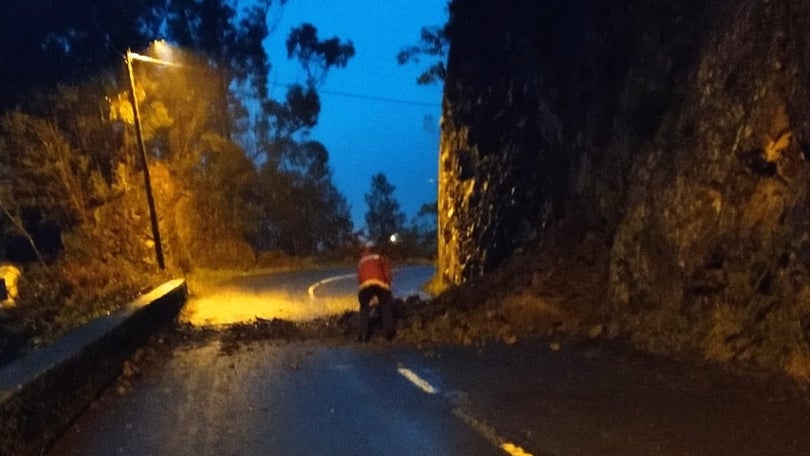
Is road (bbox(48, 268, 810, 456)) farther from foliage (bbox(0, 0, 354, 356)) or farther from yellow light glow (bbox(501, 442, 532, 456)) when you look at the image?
foliage (bbox(0, 0, 354, 356))

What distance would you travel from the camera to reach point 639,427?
28.7ft

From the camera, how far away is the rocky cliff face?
11672 mm

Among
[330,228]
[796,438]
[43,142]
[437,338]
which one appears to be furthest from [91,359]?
[330,228]

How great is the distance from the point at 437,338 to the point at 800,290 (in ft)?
20.6

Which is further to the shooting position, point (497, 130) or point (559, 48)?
point (497, 130)

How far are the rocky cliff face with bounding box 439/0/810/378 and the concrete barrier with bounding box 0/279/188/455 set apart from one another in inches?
282

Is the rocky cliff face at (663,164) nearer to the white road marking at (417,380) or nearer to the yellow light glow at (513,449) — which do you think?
the white road marking at (417,380)

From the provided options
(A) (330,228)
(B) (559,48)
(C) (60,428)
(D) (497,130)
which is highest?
(B) (559,48)

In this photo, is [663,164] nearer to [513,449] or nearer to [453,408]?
[453,408]

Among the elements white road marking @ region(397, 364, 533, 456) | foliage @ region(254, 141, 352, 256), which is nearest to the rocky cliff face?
white road marking @ region(397, 364, 533, 456)

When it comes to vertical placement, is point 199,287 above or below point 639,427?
below

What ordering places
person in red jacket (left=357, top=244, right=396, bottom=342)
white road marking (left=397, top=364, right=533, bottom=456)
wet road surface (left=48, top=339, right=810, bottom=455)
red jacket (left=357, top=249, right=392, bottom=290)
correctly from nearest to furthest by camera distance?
white road marking (left=397, top=364, right=533, bottom=456) < wet road surface (left=48, top=339, right=810, bottom=455) < person in red jacket (left=357, top=244, right=396, bottom=342) < red jacket (left=357, top=249, right=392, bottom=290)

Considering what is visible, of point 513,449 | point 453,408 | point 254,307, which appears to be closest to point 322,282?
point 254,307

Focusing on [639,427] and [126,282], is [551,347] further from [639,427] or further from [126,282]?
[126,282]
